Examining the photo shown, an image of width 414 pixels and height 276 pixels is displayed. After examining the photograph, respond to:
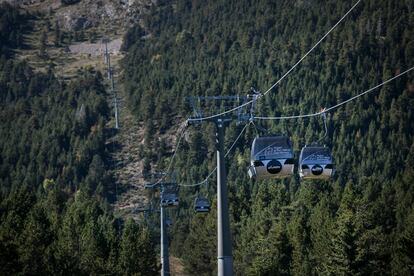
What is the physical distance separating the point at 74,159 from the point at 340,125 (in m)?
56.7

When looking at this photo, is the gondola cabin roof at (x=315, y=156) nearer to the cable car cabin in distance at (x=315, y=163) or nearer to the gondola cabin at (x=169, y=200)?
the cable car cabin in distance at (x=315, y=163)

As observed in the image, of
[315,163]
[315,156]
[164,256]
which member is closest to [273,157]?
[315,163]

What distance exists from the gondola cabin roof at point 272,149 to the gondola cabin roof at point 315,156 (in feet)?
11.5

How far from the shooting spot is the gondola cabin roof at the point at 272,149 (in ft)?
106

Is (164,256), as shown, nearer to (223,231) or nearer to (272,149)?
(272,149)

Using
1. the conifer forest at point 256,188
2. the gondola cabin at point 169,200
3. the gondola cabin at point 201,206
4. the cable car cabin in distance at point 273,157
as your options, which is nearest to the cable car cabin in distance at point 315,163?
the conifer forest at point 256,188

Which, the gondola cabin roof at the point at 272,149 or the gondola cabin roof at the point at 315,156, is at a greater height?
the gondola cabin roof at the point at 272,149

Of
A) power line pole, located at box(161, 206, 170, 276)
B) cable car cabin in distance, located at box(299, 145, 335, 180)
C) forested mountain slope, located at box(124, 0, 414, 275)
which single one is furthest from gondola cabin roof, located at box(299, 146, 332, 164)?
forested mountain slope, located at box(124, 0, 414, 275)

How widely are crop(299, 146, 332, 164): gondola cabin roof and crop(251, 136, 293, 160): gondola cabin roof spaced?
3510 mm

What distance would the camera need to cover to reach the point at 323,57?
193 m

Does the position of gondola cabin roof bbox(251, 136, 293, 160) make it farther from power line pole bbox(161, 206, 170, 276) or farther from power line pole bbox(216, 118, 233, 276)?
power line pole bbox(161, 206, 170, 276)

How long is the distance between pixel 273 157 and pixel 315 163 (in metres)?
4.11

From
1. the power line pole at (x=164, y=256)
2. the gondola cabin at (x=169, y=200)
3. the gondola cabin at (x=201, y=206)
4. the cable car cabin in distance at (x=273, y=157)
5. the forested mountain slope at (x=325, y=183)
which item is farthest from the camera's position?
the forested mountain slope at (x=325, y=183)

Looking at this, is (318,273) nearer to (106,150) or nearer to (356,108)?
(356,108)
